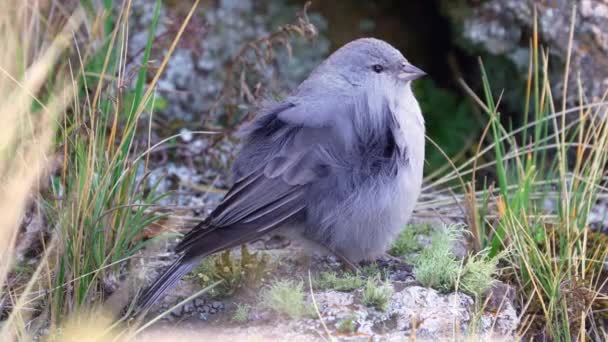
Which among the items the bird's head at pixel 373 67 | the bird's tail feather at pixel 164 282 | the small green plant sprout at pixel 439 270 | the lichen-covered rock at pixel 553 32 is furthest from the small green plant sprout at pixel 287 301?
→ the lichen-covered rock at pixel 553 32

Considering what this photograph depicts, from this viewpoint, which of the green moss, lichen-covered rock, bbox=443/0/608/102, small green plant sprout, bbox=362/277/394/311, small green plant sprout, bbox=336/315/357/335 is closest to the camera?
small green plant sprout, bbox=336/315/357/335

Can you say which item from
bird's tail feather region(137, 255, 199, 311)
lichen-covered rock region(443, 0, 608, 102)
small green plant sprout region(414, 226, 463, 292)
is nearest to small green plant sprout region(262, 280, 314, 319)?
bird's tail feather region(137, 255, 199, 311)

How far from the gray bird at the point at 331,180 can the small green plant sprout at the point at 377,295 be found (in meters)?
0.28

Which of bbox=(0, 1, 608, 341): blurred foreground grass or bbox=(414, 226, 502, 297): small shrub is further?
bbox=(414, 226, 502, 297): small shrub

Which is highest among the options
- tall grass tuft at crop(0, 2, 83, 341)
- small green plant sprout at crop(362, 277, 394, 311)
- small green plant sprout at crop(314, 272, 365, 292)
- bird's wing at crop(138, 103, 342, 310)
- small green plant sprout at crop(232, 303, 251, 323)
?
tall grass tuft at crop(0, 2, 83, 341)

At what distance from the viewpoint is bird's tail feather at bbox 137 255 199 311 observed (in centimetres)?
292

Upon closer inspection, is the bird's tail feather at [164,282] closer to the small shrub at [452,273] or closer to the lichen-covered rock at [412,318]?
the lichen-covered rock at [412,318]

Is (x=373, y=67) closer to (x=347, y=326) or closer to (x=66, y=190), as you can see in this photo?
(x=347, y=326)

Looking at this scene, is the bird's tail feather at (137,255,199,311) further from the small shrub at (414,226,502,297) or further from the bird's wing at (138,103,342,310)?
the small shrub at (414,226,502,297)

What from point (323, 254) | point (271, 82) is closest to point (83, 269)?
point (323, 254)

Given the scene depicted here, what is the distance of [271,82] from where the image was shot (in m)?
4.29

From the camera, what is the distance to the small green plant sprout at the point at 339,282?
119 inches

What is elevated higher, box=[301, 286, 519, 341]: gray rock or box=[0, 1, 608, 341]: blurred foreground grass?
box=[0, 1, 608, 341]: blurred foreground grass

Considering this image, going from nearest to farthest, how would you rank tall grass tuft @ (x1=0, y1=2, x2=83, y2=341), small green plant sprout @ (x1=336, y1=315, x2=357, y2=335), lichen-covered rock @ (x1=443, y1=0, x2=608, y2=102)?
tall grass tuft @ (x1=0, y1=2, x2=83, y2=341), small green plant sprout @ (x1=336, y1=315, x2=357, y2=335), lichen-covered rock @ (x1=443, y1=0, x2=608, y2=102)
